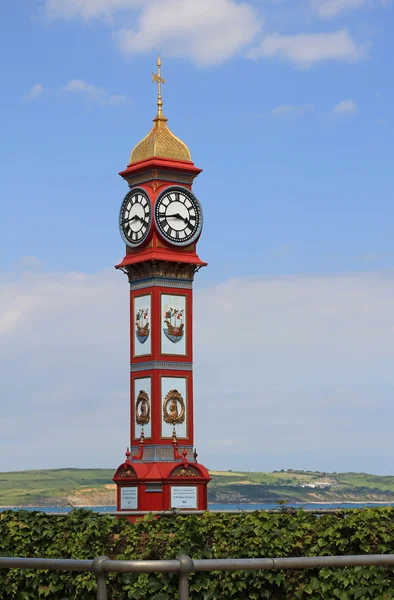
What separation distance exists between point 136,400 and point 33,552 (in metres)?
23.8

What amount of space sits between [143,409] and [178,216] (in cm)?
689

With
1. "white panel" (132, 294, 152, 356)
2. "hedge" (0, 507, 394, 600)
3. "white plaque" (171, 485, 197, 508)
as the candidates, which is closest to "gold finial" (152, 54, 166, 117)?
"white panel" (132, 294, 152, 356)

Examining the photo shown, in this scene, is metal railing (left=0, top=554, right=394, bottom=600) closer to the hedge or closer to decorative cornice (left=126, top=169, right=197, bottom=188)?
the hedge

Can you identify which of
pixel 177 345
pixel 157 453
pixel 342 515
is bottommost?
pixel 342 515

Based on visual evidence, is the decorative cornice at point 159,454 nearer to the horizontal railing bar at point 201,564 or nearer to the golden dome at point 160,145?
the golden dome at point 160,145

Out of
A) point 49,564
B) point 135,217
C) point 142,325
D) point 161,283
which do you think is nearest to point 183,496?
point 142,325

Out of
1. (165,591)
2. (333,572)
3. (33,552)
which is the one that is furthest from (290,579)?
(33,552)

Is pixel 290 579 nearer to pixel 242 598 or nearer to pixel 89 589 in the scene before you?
Result: pixel 242 598

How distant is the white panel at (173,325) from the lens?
142 feet

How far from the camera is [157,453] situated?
140ft

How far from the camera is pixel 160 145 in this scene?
44.2 metres

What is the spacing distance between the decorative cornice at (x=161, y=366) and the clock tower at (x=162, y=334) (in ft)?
0.11

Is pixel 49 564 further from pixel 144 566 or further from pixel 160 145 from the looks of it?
pixel 160 145

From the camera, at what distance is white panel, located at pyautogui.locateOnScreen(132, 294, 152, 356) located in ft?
142
